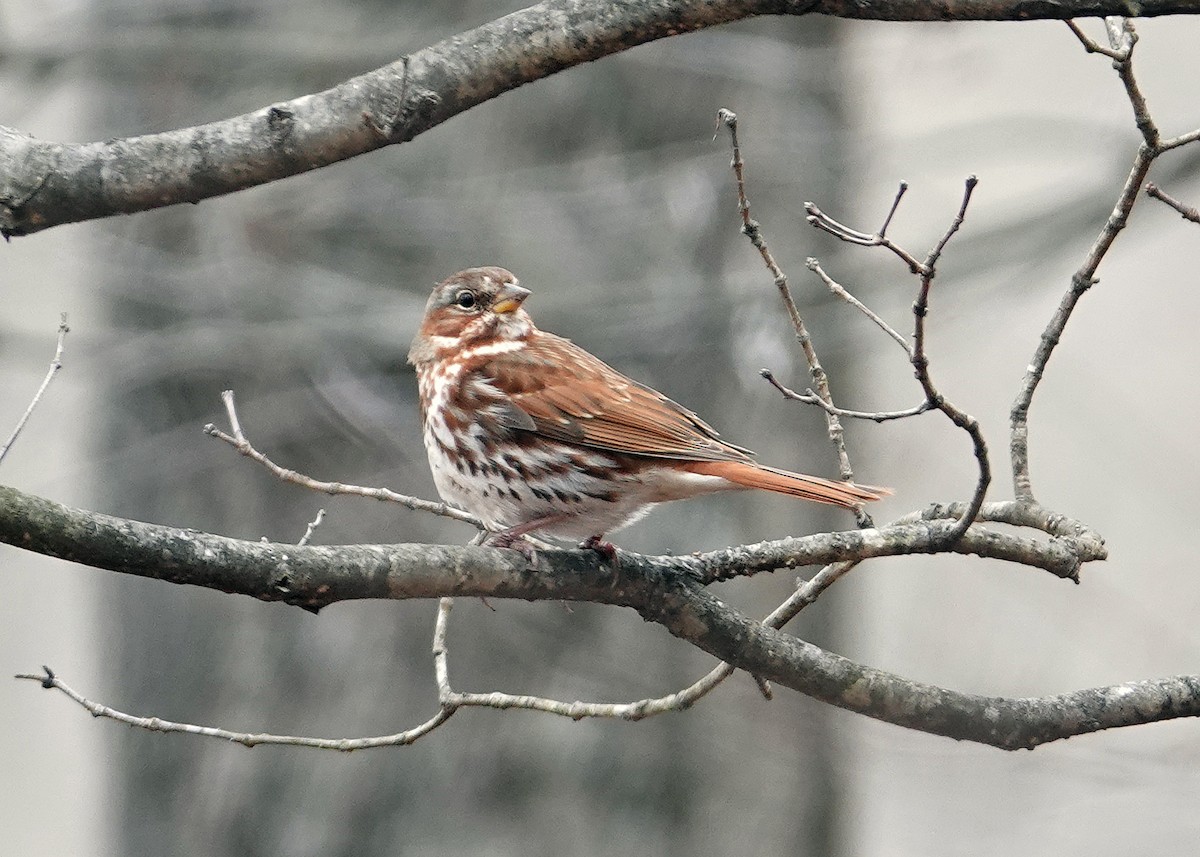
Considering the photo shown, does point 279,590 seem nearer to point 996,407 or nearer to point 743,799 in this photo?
point 743,799

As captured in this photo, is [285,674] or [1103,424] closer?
[285,674]

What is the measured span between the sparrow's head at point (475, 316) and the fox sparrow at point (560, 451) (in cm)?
21

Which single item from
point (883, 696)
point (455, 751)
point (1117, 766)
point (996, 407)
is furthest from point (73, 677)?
point (883, 696)

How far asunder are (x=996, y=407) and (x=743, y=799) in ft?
18.2

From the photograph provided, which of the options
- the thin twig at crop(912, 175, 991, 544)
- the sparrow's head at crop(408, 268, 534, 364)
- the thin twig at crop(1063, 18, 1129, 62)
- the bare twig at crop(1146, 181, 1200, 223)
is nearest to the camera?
the thin twig at crop(912, 175, 991, 544)

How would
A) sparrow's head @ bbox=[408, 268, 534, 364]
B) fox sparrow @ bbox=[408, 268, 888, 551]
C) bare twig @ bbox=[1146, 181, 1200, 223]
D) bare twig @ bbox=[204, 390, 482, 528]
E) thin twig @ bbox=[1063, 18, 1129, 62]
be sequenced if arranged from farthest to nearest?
sparrow's head @ bbox=[408, 268, 534, 364]
fox sparrow @ bbox=[408, 268, 888, 551]
bare twig @ bbox=[204, 390, 482, 528]
bare twig @ bbox=[1146, 181, 1200, 223]
thin twig @ bbox=[1063, 18, 1129, 62]

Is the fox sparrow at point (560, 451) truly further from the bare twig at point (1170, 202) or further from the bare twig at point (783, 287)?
the bare twig at point (1170, 202)

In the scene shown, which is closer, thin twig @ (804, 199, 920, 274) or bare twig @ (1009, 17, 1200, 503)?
bare twig @ (1009, 17, 1200, 503)

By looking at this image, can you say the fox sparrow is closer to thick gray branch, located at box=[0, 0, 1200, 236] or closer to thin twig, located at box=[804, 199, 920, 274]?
thin twig, located at box=[804, 199, 920, 274]

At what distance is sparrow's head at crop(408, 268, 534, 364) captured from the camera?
15.2 feet

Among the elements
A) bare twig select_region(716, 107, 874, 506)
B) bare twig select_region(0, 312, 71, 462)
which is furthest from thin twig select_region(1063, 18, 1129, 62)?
bare twig select_region(0, 312, 71, 462)

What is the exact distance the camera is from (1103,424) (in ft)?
27.3

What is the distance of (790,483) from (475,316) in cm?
138

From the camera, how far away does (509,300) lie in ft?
15.3
